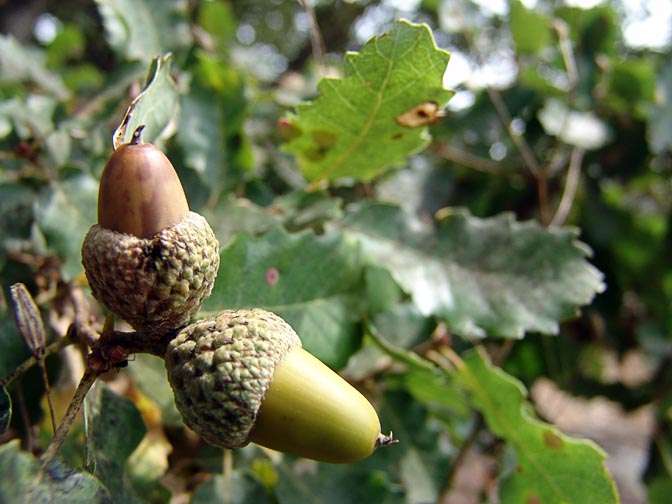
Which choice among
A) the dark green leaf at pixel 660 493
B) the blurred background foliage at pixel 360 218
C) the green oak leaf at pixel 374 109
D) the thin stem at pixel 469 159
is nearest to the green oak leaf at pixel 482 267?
the blurred background foliage at pixel 360 218

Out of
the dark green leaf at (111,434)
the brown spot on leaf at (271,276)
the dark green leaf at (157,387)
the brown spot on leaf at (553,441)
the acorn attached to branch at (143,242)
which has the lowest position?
the brown spot on leaf at (553,441)

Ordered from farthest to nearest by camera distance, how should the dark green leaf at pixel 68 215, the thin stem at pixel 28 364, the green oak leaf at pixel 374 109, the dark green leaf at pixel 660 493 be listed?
the dark green leaf at pixel 660 493
the dark green leaf at pixel 68 215
the green oak leaf at pixel 374 109
the thin stem at pixel 28 364

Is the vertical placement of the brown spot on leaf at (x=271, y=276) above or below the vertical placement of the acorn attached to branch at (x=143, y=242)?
below

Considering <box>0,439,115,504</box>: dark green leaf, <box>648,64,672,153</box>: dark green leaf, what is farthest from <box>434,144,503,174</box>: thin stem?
<box>0,439,115,504</box>: dark green leaf

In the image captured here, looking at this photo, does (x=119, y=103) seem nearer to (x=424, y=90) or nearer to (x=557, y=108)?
(x=424, y=90)

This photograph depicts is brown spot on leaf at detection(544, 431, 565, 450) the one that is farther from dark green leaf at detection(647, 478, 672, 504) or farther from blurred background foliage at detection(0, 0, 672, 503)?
dark green leaf at detection(647, 478, 672, 504)

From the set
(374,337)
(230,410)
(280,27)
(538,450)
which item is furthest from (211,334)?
→ (280,27)

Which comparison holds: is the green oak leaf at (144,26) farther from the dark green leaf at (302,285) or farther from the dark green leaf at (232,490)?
the dark green leaf at (232,490)
